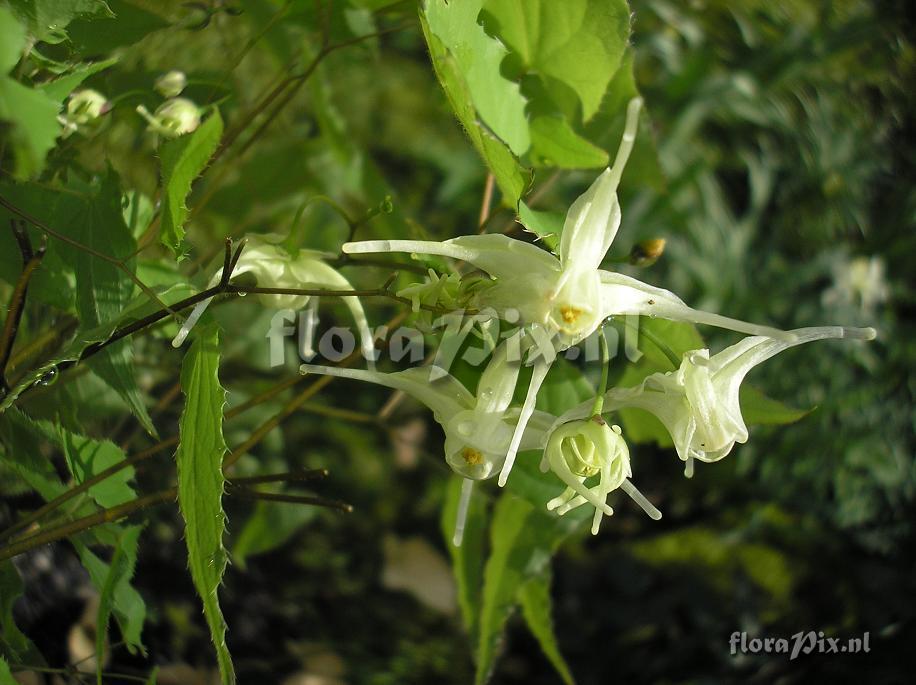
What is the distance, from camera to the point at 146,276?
291 mm

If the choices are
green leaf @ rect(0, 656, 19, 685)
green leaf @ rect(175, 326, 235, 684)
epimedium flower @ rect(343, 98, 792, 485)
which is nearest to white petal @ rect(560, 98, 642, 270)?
epimedium flower @ rect(343, 98, 792, 485)

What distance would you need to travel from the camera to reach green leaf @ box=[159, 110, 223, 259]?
0.24m

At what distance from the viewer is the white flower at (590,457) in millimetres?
232

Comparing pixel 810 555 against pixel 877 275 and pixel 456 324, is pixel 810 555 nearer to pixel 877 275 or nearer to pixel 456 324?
pixel 877 275

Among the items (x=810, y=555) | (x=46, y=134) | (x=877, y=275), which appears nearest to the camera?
(x=46, y=134)

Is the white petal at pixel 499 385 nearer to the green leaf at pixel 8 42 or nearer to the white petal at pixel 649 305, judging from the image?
the white petal at pixel 649 305

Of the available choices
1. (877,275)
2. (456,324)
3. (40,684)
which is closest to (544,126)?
(456,324)

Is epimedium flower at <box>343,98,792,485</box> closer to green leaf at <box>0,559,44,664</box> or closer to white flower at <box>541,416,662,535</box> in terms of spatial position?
white flower at <box>541,416,662,535</box>

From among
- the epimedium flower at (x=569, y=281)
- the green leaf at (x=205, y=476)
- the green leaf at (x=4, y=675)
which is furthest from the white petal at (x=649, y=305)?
the green leaf at (x=4, y=675)

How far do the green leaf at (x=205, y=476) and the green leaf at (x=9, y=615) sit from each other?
0.30 ft

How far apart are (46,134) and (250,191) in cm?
34

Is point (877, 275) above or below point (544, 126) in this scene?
below

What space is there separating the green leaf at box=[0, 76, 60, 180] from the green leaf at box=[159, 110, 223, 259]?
0.06 meters

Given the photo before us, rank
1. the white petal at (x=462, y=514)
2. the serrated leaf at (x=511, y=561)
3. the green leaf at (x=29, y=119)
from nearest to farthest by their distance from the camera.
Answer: the green leaf at (x=29, y=119) < the white petal at (x=462, y=514) < the serrated leaf at (x=511, y=561)
